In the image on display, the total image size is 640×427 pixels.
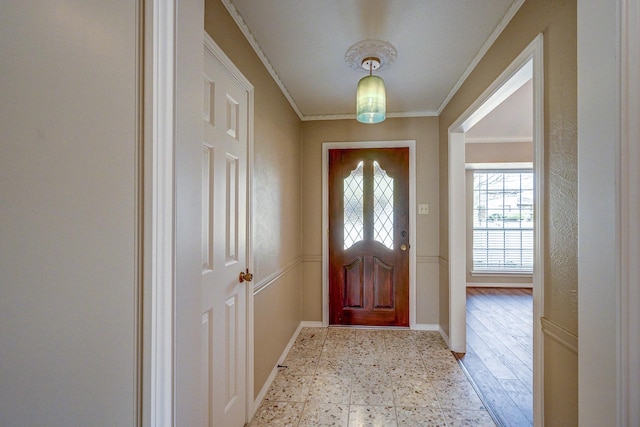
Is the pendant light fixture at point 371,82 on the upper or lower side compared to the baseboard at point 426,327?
upper

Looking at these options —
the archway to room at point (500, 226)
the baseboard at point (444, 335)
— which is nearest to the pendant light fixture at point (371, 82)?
the archway to room at point (500, 226)

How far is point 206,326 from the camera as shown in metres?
1.39

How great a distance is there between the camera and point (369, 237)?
3.41 m

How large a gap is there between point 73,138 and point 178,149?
0.20m

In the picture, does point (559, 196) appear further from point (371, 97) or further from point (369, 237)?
point (369, 237)

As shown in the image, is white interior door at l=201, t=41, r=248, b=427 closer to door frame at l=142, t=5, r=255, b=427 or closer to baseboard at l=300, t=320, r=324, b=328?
door frame at l=142, t=5, r=255, b=427

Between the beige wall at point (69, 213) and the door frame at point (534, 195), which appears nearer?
the beige wall at point (69, 213)

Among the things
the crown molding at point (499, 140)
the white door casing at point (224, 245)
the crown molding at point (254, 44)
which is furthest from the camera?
the crown molding at point (499, 140)

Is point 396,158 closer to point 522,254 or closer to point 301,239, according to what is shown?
point 301,239

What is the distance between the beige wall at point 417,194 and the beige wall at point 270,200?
1.01 ft

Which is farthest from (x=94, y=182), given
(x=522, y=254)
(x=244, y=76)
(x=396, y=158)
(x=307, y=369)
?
(x=522, y=254)

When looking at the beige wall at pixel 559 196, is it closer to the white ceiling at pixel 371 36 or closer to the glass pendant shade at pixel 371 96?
the white ceiling at pixel 371 36

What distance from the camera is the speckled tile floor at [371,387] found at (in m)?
1.85

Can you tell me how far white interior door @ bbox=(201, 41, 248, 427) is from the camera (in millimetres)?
1396
